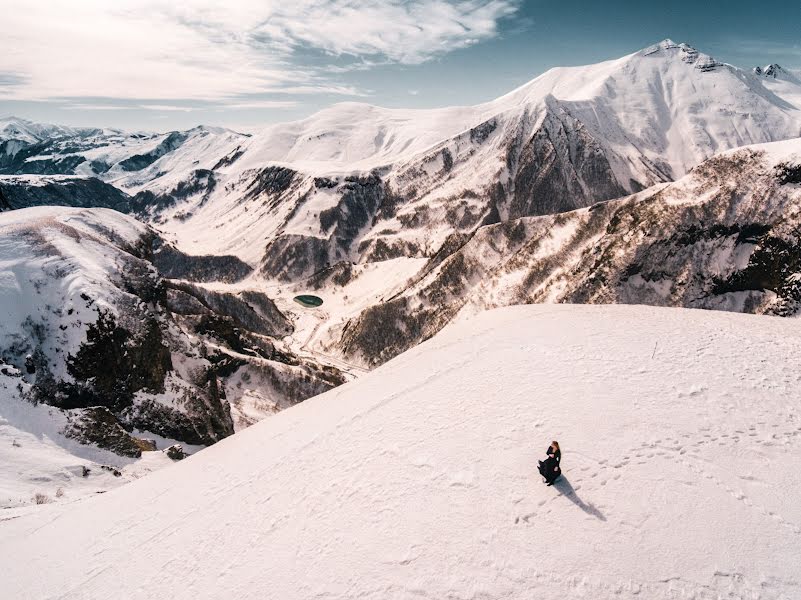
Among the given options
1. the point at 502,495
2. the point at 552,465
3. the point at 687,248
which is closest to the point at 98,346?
the point at 502,495

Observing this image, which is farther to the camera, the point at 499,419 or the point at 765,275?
the point at 765,275

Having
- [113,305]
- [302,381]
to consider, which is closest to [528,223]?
[302,381]

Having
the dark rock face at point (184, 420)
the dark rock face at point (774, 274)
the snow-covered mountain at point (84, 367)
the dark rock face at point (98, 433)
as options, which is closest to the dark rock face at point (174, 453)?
the dark rock face at point (98, 433)

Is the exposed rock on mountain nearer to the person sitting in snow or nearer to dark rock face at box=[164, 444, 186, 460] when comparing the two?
dark rock face at box=[164, 444, 186, 460]

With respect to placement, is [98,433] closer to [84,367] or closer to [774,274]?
[84,367]

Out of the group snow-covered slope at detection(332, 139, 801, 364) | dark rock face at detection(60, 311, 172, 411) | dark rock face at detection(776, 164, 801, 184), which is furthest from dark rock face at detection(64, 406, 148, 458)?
dark rock face at detection(776, 164, 801, 184)

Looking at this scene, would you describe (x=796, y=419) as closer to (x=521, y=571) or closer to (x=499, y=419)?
(x=499, y=419)
